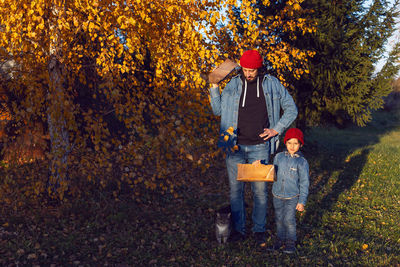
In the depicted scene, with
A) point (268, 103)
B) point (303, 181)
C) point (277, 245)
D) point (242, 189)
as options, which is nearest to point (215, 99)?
point (268, 103)

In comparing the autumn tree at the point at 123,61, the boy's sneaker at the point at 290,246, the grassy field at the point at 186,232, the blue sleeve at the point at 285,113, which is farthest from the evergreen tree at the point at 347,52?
the boy's sneaker at the point at 290,246

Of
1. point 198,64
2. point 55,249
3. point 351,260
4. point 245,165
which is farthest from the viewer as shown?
point 198,64

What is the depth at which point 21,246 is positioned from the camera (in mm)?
5105

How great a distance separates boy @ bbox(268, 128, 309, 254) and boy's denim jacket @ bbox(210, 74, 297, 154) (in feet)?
0.66

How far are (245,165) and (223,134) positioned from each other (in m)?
0.51

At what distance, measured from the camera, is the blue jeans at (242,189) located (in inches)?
182

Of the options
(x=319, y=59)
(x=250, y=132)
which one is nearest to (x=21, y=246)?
(x=250, y=132)

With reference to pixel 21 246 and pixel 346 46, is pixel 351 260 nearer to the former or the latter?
pixel 21 246

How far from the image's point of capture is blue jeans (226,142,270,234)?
4621 millimetres

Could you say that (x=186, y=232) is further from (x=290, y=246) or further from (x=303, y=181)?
(x=303, y=181)

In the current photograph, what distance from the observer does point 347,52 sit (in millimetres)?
10984

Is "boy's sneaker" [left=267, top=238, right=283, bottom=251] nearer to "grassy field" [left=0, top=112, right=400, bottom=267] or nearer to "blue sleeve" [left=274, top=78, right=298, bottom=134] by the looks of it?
"grassy field" [left=0, top=112, right=400, bottom=267]

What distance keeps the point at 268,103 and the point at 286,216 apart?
5.07 ft

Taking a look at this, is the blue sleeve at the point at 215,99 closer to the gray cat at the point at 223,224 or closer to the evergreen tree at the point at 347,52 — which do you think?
the gray cat at the point at 223,224
